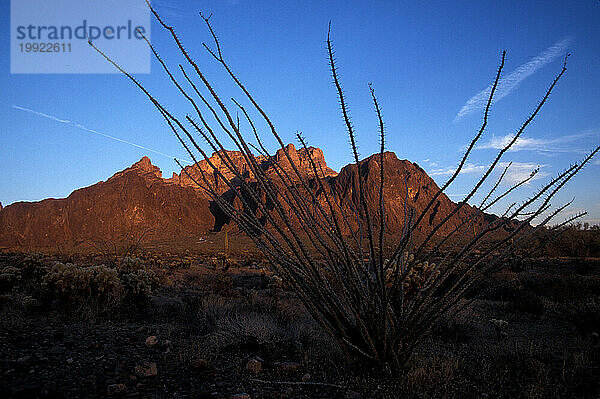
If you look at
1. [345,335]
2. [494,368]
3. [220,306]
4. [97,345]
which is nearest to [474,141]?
[345,335]

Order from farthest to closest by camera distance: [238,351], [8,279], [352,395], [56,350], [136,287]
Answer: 1. [8,279]
2. [136,287]
3. [238,351]
4. [56,350]
5. [352,395]

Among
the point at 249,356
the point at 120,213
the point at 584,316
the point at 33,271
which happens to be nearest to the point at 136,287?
the point at 249,356

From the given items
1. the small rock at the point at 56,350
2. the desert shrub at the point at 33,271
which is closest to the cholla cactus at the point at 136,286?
the small rock at the point at 56,350

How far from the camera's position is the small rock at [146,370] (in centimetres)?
324

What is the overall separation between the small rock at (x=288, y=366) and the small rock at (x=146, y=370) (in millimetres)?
1205

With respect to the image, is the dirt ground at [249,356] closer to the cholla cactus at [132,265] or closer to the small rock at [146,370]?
the small rock at [146,370]

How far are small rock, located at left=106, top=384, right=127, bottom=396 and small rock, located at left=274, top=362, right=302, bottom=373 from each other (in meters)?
1.44

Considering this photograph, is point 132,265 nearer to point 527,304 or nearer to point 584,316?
point 527,304

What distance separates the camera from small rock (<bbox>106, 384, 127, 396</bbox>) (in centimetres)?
282

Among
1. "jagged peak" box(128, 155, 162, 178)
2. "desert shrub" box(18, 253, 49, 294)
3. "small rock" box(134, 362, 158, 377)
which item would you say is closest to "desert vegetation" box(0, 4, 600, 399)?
"small rock" box(134, 362, 158, 377)

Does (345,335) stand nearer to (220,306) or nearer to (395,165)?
(220,306)

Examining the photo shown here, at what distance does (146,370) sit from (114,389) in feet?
1.49

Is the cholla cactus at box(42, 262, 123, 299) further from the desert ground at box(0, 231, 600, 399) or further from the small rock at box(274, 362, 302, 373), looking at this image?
the small rock at box(274, 362, 302, 373)

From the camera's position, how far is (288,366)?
11.6 ft
